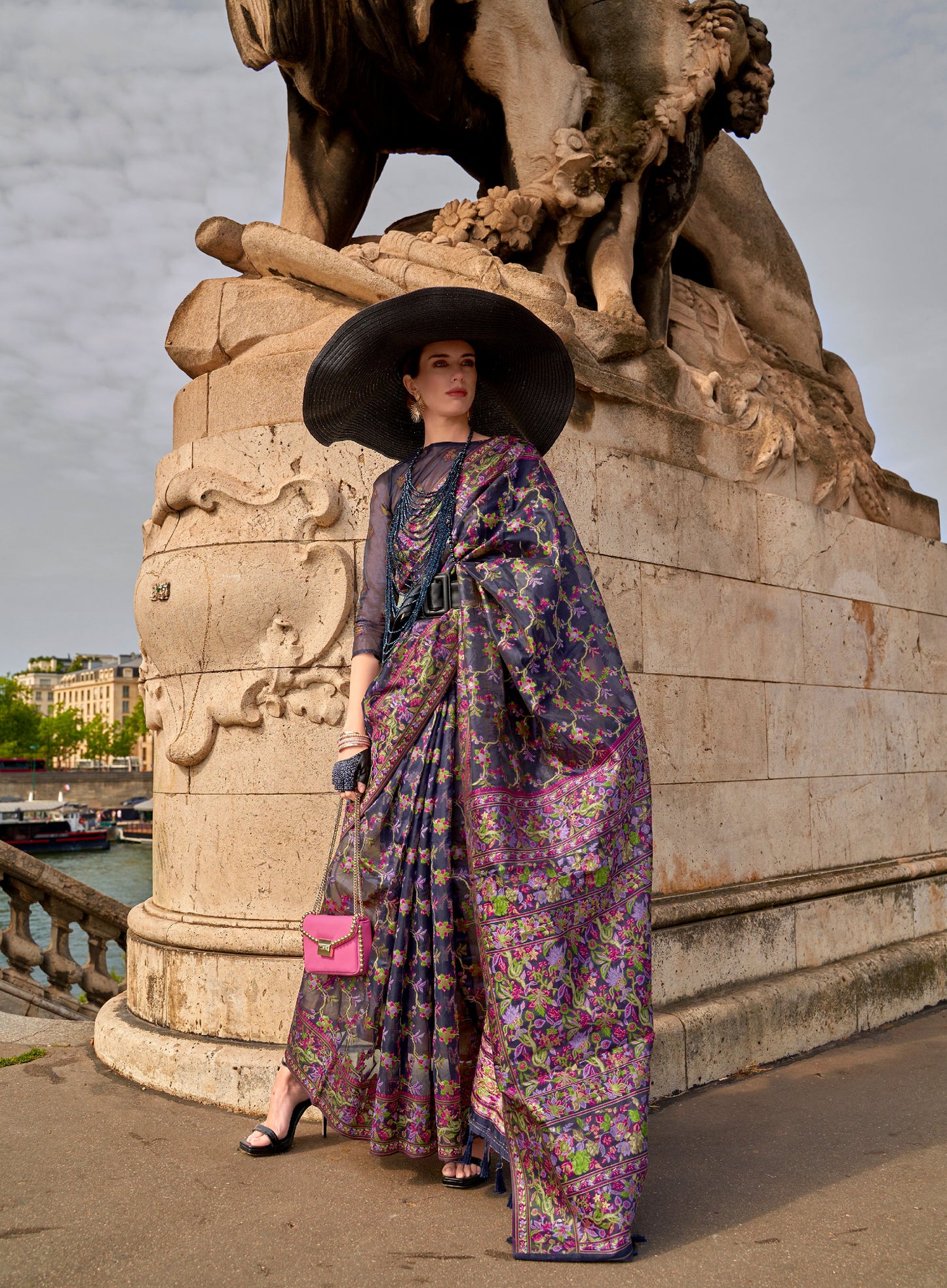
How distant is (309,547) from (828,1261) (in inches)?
97.5

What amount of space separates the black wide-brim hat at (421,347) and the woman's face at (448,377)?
33 mm

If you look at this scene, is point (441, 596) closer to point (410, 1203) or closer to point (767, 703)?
point (410, 1203)

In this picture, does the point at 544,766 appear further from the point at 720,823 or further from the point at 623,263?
the point at 623,263

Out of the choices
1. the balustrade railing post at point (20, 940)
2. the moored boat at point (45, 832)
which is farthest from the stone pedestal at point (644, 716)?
the moored boat at point (45, 832)

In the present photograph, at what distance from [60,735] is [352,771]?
75.8 meters

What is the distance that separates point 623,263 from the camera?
4676 mm

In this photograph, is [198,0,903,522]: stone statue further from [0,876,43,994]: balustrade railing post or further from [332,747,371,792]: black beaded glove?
[0,876,43,994]: balustrade railing post

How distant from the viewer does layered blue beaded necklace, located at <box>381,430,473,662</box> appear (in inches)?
109

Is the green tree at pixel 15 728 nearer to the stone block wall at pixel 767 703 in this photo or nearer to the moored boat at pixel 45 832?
the moored boat at pixel 45 832

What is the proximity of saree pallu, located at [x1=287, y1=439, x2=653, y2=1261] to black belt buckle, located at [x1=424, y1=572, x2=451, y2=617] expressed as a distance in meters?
0.05

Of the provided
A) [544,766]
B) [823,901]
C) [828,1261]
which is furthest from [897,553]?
[828,1261]

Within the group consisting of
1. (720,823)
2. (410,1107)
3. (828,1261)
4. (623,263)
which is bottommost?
(828,1261)

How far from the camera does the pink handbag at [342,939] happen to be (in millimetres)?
2625

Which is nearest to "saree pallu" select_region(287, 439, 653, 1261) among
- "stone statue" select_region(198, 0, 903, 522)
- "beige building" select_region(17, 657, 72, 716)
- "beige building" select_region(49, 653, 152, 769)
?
"stone statue" select_region(198, 0, 903, 522)
